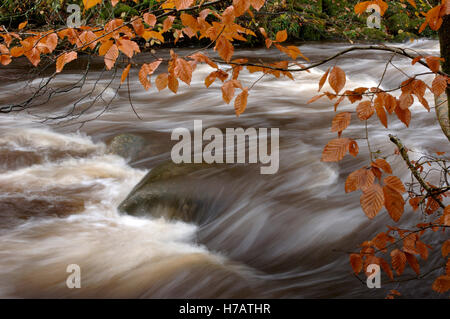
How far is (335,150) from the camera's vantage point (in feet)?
5.41

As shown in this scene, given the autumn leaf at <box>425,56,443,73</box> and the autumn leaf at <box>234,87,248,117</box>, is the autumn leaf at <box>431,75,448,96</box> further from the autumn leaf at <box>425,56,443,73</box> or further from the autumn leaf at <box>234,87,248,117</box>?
the autumn leaf at <box>234,87,248,117</box>

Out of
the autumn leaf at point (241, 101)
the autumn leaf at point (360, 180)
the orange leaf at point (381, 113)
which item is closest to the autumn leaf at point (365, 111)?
the orange leaf at point (381, 113)

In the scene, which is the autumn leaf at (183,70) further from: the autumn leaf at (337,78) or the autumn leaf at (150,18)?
the autumn leaf at (337,78)

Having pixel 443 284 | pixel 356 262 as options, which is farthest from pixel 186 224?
pixel 443 284

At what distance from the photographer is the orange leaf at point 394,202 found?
59.3 inches

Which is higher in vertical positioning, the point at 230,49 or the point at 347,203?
the point at 230,49

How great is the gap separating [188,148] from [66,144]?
5.94ft

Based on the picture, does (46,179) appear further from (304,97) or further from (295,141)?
(304,97)

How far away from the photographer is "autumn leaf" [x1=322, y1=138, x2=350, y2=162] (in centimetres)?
163

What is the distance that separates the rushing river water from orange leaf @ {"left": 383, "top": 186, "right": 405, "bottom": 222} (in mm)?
1463

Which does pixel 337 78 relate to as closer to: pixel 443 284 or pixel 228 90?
pixel 228 90

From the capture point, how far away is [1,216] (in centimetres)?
403
